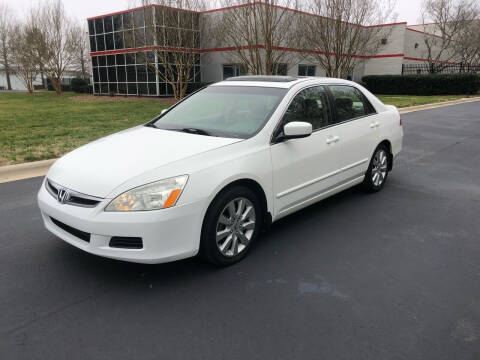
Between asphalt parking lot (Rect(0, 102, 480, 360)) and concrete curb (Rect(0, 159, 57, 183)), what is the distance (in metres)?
2.11

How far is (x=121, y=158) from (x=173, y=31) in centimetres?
1916

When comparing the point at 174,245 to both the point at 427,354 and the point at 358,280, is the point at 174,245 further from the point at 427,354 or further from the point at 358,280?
the point at 427,354

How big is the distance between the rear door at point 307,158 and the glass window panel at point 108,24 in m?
29.3

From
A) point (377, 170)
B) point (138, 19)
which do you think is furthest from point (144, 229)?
point (138, 19)

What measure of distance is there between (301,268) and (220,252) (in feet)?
2.42

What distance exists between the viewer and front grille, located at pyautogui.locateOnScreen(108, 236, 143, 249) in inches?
120

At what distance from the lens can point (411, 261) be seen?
373 cm

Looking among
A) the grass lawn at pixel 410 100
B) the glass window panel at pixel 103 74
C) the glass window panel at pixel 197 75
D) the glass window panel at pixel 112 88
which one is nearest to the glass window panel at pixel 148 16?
the glass window panel at pixel 197 75

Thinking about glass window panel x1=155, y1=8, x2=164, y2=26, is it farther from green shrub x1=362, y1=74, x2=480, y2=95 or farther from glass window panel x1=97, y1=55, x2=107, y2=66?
green shrub x1=362, y1=74, x2=480, y2=95

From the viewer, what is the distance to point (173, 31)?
2092 cm

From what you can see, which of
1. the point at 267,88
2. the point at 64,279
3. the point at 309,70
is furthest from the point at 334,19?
the point at 64,279

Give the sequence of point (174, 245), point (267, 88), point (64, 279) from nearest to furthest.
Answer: point (174, 245) → point (64, 279) → point (267, 88)

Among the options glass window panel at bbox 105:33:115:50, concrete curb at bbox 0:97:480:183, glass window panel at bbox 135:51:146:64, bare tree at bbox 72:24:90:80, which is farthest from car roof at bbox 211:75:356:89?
bare tree at bbox 72:24:90:80

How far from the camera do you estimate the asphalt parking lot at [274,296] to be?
257cm
